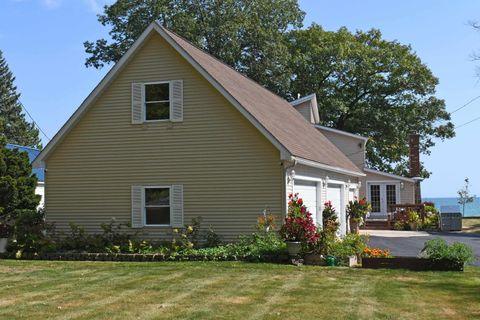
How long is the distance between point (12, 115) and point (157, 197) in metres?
47.0

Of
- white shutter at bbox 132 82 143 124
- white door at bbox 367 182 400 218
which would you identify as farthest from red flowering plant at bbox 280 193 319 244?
white door at bbox 367 182 400 218

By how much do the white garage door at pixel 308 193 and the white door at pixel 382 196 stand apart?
17.9 metres

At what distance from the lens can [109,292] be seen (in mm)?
10805

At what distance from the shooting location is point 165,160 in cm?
1798

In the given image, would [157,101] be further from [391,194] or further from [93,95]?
[391,194]

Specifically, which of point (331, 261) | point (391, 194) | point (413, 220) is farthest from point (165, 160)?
point (391, 194)

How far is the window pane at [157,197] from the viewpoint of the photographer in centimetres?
1803

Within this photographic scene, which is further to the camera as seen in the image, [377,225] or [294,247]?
[377,225]

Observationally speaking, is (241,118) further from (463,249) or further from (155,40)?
(463,249)

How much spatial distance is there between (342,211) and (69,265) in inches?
510

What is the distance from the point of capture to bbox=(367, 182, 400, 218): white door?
36781 millimetres

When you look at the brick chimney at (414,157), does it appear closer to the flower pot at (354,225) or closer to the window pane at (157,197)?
the flower pot at (354,225)

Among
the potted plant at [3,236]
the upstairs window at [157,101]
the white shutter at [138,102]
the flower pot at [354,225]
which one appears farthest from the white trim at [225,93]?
the flower pot at [354,225]

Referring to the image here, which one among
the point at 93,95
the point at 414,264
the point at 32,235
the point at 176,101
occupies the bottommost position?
the point at 414,264
